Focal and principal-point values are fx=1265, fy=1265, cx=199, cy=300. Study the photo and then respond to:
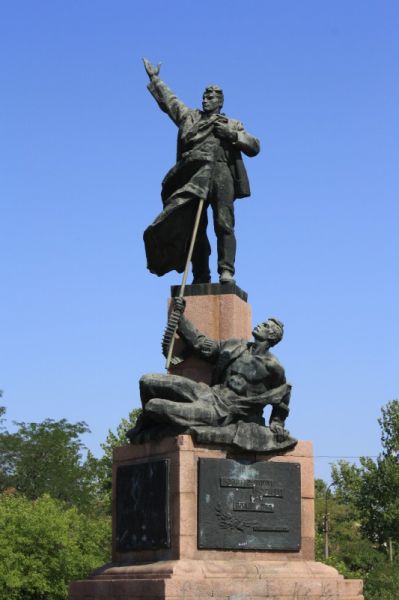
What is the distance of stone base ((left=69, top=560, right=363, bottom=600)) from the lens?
49.6 feet

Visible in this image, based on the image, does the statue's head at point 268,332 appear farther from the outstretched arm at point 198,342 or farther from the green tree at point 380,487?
the green tree at point 380,487

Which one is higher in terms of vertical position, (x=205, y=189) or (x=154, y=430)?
(x=205, y=189)

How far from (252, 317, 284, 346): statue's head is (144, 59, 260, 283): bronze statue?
131 cm

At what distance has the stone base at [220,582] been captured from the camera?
15109 millimetres

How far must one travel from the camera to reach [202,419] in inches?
637

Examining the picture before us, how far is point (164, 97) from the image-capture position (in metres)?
19.1

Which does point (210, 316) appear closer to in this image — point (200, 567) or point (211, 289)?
point (211, 289)

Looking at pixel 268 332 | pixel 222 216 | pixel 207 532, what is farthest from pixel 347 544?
pixel 207 532

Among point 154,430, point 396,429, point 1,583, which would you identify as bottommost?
point 1,583

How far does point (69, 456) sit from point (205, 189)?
48.0 metres

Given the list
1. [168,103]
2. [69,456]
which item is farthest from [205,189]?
[69,456]

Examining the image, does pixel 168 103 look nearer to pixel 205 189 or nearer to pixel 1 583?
pixel 205 189

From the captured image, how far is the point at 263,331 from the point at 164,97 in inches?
168

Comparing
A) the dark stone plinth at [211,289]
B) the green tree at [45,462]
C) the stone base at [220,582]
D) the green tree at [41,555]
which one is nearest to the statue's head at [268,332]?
the dark stone plinth at [211,289]
